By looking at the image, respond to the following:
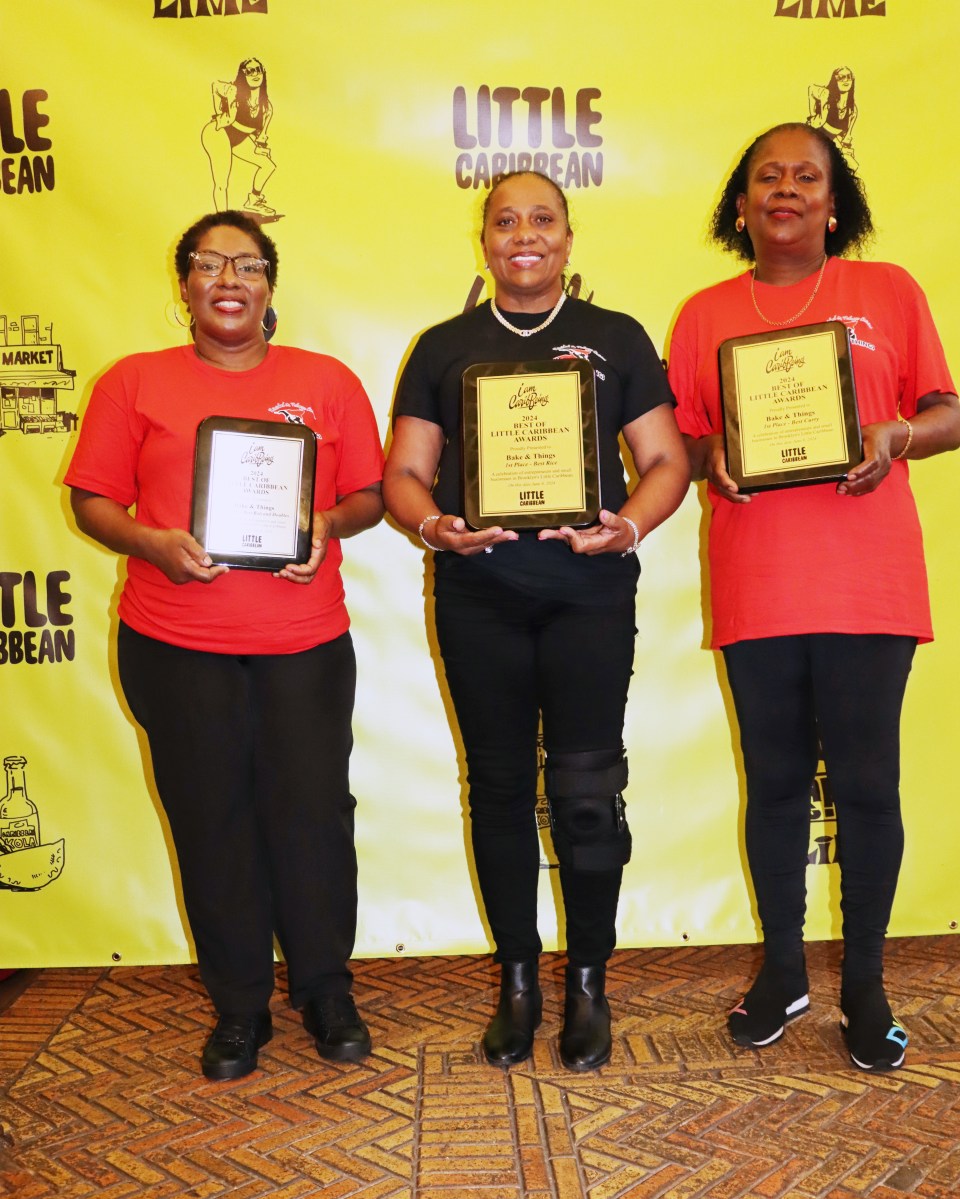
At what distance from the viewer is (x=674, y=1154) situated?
1858 millimetres

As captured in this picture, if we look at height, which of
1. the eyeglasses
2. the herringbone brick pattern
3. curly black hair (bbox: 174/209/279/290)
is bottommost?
the herringbone brick pattern

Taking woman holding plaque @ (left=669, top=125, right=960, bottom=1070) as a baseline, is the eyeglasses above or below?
above

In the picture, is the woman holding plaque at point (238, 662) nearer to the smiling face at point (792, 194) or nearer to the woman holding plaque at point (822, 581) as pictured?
the woman holding plaque at point (822, 581)

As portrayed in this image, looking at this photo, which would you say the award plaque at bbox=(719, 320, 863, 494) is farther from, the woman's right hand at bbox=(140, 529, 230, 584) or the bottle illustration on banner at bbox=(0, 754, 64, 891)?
the bottle illustration on banner at bbox=(0, 754, 64, 891)

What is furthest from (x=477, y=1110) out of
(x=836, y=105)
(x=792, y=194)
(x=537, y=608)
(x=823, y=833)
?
(x=836, y=105)

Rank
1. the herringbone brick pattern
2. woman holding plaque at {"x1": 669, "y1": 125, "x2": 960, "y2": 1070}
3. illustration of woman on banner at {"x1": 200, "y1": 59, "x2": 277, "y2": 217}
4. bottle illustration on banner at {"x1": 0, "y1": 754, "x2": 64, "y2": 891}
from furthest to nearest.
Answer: bottle illustration on banner at {"x1": 0, "y1": 754, "x2": 64, "y2": 891} < illustration of woman on banner at {"x1": 200, "y1": 59, "x2": 277, "y2": 217} < woman holding plaque at {"x1": 669, "y1": 125, "x2": 960, "y2": 1070} < the herringbone brick pattern

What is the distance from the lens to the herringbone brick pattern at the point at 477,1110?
180 cm

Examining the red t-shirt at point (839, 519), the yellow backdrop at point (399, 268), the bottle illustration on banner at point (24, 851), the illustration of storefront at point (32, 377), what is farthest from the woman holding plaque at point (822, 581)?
the bottle illustration on banner at point (24, 851)

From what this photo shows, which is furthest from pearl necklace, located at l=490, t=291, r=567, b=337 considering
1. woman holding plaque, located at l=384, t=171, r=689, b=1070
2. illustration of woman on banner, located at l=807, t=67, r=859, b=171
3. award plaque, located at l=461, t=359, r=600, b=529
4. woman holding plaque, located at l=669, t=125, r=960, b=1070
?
illustration of woman on banner, located at l=807, t=67, r=859, b=171

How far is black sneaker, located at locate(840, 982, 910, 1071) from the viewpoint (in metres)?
2.12

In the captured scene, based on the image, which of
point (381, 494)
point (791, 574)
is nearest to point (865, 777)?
point (791, 574)

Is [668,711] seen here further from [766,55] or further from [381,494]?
[766,55]

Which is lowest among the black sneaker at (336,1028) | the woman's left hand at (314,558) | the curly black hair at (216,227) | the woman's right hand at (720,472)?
the black sneaker at (336,1028)

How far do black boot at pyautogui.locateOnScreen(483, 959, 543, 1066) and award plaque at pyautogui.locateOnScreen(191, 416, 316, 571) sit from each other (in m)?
0.95
